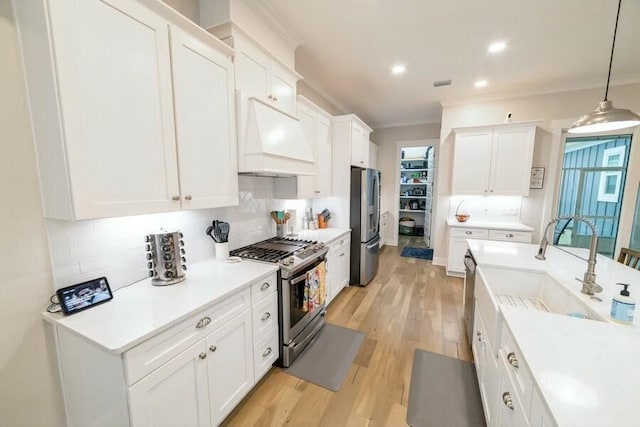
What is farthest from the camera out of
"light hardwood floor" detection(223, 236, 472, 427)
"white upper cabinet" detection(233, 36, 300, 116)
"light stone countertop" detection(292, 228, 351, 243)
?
"light stone countertop" detection(292, 228, 351, 243)

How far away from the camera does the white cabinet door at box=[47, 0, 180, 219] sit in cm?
105

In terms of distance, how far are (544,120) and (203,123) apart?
15.6ft

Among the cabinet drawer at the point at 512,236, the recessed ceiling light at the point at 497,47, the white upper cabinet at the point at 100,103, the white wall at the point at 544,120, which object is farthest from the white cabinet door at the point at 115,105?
the white wall at the point at 544,120

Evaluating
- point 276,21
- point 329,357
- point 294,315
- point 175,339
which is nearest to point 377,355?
point 329,357

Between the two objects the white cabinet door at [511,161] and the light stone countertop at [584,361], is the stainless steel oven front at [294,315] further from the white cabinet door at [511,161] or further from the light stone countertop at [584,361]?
the white cabinet door at [511,161]

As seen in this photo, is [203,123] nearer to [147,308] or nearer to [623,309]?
[147,308]

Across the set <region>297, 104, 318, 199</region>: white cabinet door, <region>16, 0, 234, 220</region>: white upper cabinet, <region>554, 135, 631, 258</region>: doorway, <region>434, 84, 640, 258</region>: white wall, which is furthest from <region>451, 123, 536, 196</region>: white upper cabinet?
<region>16, 0, 234, 220</region>: white upper cabinet

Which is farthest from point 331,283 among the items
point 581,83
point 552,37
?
point 581,83

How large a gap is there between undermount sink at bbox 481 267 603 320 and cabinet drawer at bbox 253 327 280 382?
1546 mm

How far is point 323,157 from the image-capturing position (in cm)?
328

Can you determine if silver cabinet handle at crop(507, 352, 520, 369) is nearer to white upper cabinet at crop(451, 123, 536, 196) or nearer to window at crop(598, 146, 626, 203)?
white upper cabinet at crop(451, 123, 536, 196)

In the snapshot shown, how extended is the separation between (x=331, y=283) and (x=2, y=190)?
2705 mm

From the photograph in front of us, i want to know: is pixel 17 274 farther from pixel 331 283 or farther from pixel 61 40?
pixel 331 283

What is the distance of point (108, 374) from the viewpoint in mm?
1069
